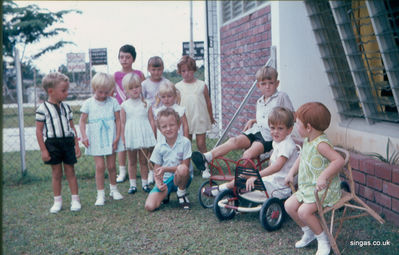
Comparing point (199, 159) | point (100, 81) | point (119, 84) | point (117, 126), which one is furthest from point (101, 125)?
point (199, 159)

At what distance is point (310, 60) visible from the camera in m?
5.43

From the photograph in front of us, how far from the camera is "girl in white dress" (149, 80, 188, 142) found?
4.71 metres

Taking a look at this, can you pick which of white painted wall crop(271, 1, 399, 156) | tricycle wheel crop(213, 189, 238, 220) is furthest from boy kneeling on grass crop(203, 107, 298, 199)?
white painted wall crop(271, 1, 399, 156)

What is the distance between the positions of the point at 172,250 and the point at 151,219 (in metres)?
0.87

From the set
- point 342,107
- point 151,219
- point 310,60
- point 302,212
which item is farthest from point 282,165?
point 310,60

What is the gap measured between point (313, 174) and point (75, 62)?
4370 millimetres

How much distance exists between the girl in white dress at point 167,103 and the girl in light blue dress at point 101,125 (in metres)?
0.48

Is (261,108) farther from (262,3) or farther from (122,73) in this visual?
(262,3)

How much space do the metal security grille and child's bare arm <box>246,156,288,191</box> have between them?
1398 millimetres

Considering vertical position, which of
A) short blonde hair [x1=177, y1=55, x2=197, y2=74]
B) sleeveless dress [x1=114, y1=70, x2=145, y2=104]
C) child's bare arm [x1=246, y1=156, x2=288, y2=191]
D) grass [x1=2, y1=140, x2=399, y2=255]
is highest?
short blonde hair [x1=177, y1=55, x2=197, y2=74]

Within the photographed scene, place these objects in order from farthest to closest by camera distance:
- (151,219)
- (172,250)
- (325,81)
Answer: (325,81) < (151,219) < (172,250)

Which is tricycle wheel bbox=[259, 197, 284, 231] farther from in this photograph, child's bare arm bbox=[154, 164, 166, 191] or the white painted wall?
the white painted wall

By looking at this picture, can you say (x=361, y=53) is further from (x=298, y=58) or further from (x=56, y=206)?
(x=56, y=206)

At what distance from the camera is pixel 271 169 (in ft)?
11.8
